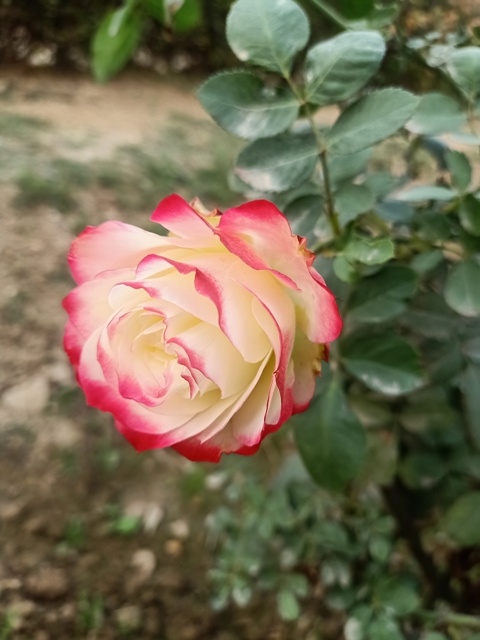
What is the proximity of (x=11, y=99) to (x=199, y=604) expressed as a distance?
193 cm

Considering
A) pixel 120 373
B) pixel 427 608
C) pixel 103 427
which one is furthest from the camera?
pixel 103 427

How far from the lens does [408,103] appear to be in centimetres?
40

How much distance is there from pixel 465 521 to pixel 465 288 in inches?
13.5

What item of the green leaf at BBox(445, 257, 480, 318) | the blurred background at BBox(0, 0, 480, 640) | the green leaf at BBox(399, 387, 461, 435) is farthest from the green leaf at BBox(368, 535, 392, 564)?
the green leaf at BBox(445, 257, 480, 318)

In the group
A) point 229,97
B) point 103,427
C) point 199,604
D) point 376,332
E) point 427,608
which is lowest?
point 199,604

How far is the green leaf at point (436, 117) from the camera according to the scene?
496 mm

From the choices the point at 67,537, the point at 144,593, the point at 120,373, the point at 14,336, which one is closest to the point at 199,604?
the point at 144,593

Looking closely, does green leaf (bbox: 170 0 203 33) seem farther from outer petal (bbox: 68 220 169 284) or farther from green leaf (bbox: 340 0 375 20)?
outer petal (bbox: 68 220 169 284)

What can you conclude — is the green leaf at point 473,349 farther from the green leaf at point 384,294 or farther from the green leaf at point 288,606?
the green leaf at point 288,606

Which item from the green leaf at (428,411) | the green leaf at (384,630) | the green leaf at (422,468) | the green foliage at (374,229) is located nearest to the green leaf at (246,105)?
the green foliage at (374,229)

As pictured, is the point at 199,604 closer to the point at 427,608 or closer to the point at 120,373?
the point at 427,608

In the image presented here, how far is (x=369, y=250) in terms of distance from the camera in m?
0.42

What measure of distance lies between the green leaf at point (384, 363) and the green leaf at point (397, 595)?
344 mm

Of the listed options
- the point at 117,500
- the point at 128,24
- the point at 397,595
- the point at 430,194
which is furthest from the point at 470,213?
the point at 117,500
